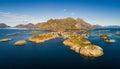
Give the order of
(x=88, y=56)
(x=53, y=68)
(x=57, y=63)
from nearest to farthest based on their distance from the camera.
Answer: (x=53, y=68) → (x=57, y=63) → (x=88, y=56)

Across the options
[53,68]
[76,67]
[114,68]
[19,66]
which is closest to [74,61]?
[76,67]

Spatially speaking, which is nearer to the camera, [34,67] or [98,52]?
[34,67]

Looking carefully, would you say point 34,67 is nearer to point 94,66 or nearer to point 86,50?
point 94,66

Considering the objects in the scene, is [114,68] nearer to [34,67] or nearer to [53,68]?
[53,68]

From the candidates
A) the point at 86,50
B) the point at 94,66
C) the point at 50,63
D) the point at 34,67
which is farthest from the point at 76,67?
the point at 86,50

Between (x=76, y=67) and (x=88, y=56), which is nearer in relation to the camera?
(x=76, y=67)

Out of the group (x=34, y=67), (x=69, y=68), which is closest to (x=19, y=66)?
(x=34, y=67)

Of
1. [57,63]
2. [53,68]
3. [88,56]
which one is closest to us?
[53,68]
